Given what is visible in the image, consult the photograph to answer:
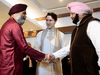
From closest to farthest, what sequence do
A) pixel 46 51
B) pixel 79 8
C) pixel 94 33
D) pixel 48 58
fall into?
1. pixel 94 33
2. pixel 79 8
3. pixel 48 58
4. pixel 46 51

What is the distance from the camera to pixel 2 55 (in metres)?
1.40

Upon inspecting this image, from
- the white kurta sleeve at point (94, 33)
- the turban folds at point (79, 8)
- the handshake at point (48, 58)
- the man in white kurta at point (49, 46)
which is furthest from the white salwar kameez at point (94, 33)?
the man in white kurta at point (49, 46)

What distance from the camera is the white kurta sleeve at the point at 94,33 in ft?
3.44

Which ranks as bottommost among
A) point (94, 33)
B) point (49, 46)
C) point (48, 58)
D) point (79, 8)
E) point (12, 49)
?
point (48, 58)

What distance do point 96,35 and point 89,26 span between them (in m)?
0.16

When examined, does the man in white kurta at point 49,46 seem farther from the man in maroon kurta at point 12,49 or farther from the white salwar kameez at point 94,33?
the white salwar kameez at point 94,33

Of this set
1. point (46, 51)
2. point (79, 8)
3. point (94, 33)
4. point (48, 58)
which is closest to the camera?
point (94, 33)

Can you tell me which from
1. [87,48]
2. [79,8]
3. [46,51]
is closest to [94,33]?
[87,48]

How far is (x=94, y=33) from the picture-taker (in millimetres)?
1104

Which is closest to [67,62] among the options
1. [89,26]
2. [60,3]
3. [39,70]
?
[39,70]

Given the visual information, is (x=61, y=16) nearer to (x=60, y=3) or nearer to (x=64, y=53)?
(x=60, y=3)

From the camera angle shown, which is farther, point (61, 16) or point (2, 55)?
point (61, 16)

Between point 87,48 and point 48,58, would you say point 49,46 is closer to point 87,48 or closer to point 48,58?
point 48,58

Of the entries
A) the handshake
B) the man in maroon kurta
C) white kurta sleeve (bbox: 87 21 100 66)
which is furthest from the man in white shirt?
the man in maroon kurta
